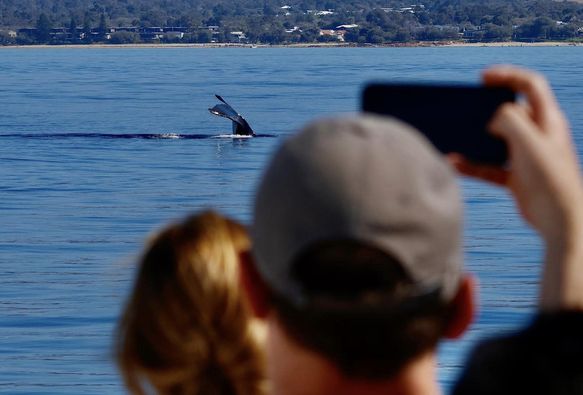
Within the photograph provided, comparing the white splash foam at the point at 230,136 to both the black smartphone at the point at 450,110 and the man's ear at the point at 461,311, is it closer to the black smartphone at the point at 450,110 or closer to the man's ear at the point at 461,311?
the black smartphone at the point at 450,110

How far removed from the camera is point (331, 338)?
1.74 m

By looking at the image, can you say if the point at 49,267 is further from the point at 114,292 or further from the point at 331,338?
the point at 331,338

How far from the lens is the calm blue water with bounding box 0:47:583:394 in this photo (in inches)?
488

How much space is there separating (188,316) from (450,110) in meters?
0.59

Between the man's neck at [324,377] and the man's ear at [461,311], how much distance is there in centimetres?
5

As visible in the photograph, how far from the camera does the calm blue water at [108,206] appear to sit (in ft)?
40.6

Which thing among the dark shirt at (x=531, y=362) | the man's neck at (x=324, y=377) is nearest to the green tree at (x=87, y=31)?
the man's neck at (x=324, y=377)

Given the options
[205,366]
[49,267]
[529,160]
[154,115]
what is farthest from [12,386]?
[154,115]

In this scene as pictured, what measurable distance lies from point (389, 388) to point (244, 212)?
62.6 ft

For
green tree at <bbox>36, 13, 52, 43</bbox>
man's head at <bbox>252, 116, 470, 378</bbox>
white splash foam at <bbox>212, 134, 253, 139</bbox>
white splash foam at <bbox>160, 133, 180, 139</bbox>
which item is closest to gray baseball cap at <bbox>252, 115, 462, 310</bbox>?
man's head at <bbox>252, 116, 470, 378</bbox>

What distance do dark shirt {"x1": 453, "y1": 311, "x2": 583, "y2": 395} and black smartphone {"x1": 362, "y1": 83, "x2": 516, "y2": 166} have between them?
389mm

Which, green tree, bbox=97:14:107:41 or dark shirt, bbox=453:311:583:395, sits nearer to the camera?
dark shirt, bbox=453:311:583:395

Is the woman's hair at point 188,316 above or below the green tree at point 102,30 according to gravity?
above

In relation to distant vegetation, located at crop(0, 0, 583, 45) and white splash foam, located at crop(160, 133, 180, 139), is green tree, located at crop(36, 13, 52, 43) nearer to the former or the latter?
distant vegetation, located at crop(0, 0, 583, 45)
